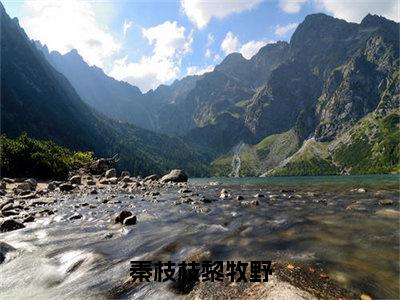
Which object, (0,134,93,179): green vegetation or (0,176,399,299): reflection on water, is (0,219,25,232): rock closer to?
(0,176,399,299): reflection on water

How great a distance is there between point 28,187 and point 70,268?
3548 centimetres

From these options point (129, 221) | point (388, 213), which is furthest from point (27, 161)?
point (388, 213)

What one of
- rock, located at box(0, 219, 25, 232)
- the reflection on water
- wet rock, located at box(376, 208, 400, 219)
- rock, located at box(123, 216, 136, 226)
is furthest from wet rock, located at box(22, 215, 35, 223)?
wet rock, located at box(376, 208, 400, 219)

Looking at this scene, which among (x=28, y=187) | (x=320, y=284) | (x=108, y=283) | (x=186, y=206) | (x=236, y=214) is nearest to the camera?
(x=320, y=284)

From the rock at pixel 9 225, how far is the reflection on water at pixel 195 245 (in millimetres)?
793

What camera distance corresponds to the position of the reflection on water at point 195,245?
37.4 feet

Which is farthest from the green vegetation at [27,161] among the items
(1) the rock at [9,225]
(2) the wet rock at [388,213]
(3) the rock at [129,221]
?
(2) the wet rock at [388,213]

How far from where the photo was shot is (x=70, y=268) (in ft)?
43.4

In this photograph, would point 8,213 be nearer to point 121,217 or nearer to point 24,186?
point 121,217

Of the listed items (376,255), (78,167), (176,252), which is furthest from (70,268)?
(78,167)

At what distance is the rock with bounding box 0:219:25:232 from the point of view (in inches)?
799

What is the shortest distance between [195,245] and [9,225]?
12.1 metres

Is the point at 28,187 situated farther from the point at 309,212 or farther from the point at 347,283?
the point at 347,283

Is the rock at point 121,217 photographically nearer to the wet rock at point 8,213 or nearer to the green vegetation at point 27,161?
the wet rock at point 8,213
